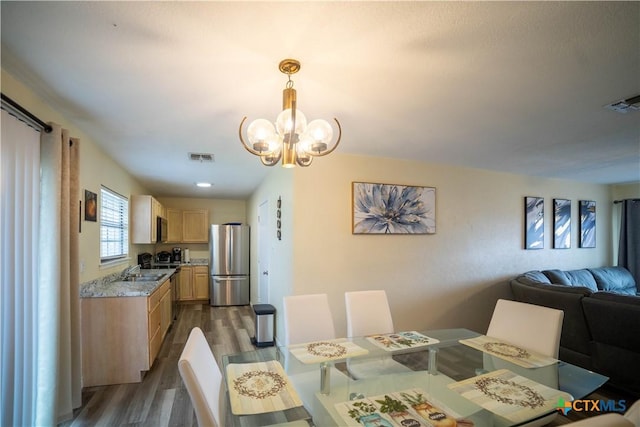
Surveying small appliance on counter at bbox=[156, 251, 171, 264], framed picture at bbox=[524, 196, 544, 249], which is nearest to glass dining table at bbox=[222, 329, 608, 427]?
framed picture at bbox=[524, 196, 544, 249]

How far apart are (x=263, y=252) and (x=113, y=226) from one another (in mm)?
2036

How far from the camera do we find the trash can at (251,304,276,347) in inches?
150

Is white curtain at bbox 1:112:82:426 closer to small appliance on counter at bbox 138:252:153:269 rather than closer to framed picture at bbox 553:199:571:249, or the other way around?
small appliance on counter at bbox 138:252:153:269

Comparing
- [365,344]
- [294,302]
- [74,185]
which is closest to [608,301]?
[365,344]

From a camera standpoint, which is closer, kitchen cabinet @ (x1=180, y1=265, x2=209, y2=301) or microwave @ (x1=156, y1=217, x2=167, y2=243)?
microwave @ (x1=156, y1=217, x2=167, y2=243)

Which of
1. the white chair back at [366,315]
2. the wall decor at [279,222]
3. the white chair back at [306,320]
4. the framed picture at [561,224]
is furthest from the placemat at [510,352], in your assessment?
the framed picture at [561,224]

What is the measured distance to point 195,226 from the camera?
700 cm

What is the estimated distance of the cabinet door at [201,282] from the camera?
6.67 metres

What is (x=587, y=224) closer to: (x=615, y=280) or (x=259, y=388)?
(x=615, y=280)

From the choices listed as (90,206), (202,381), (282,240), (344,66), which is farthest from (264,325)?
(344,66)

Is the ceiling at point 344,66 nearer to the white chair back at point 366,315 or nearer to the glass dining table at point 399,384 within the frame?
the white chair back at point 366,315

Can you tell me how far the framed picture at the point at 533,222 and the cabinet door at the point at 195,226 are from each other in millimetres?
6128

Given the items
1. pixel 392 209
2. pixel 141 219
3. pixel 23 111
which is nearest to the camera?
pixel 23 111

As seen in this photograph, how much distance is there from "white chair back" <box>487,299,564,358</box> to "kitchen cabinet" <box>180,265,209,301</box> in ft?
19.2
